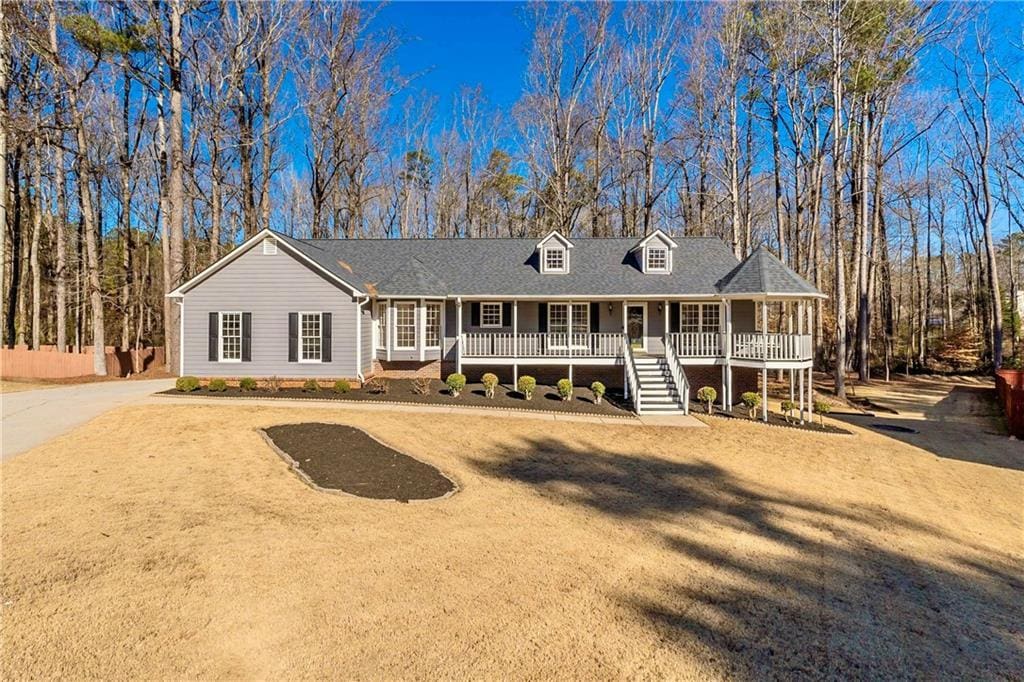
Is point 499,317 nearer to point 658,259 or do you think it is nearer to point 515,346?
point 515,346

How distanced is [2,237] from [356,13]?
20337mm

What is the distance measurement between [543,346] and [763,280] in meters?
7.90

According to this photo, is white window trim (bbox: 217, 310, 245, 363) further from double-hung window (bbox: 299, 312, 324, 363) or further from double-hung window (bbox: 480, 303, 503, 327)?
double-hung window (bbox: 480, 303, 503, 327)

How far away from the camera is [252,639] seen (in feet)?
13.0

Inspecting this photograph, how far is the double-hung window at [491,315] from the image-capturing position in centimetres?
1889

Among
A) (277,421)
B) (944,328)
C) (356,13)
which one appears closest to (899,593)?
(277,421)

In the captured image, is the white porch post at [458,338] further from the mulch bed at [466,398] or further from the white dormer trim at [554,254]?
the white dormer trim at [554,254]

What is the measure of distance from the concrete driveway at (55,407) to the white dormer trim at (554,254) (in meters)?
14.8

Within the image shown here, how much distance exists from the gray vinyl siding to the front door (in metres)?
10.5

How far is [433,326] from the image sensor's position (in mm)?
18219

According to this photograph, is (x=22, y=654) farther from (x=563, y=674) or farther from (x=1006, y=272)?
(x=1006, y=272)

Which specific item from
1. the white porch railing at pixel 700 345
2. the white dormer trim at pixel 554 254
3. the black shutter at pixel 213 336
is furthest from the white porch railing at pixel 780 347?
the black shutter at pixel 213 336

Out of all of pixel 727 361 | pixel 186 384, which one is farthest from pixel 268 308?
pixel 727 361

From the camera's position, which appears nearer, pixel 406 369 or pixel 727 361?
pixel 727 361
